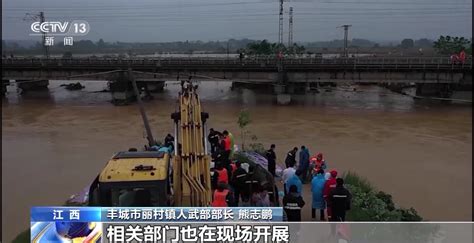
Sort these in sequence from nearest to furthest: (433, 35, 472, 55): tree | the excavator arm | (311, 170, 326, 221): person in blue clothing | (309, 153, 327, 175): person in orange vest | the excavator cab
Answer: the excavator cab
the excavator arm
(311, 170, 326, 221): person in blue clothing
(309, 153, 327, 175): person in orange vest
(433, 35, 472, 55): tree

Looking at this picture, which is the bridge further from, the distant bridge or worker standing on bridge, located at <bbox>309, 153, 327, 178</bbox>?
worker standing on bridge, located at <bbox>309, 153, 327, 178</bbox>

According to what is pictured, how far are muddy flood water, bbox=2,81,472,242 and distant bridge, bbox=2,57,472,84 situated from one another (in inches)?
84.2

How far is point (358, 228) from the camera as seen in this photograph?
802 cm

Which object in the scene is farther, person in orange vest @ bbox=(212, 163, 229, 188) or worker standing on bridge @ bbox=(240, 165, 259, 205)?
person in orange vest @ bbox=(212, 163, 229, 188)

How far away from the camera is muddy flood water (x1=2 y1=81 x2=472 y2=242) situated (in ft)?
46.1

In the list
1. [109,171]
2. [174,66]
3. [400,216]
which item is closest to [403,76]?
[174,66]

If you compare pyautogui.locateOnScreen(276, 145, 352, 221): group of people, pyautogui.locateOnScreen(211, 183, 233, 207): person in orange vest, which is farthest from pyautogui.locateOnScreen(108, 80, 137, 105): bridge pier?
pyautogui.locateOnScreen(211, 183, 233, 207): person in orange vest

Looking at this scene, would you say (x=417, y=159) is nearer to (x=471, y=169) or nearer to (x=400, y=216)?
(x=471, y=169)

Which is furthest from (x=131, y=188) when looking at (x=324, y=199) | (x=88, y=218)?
(x=324, y=199)

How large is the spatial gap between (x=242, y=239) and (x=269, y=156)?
687cm

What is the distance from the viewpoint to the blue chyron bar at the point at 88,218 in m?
5.80

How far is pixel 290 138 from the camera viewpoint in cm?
2416

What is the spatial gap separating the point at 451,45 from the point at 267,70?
184 ft

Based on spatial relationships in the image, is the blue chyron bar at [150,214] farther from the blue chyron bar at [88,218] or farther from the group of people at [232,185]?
the group of people at [232,185]
